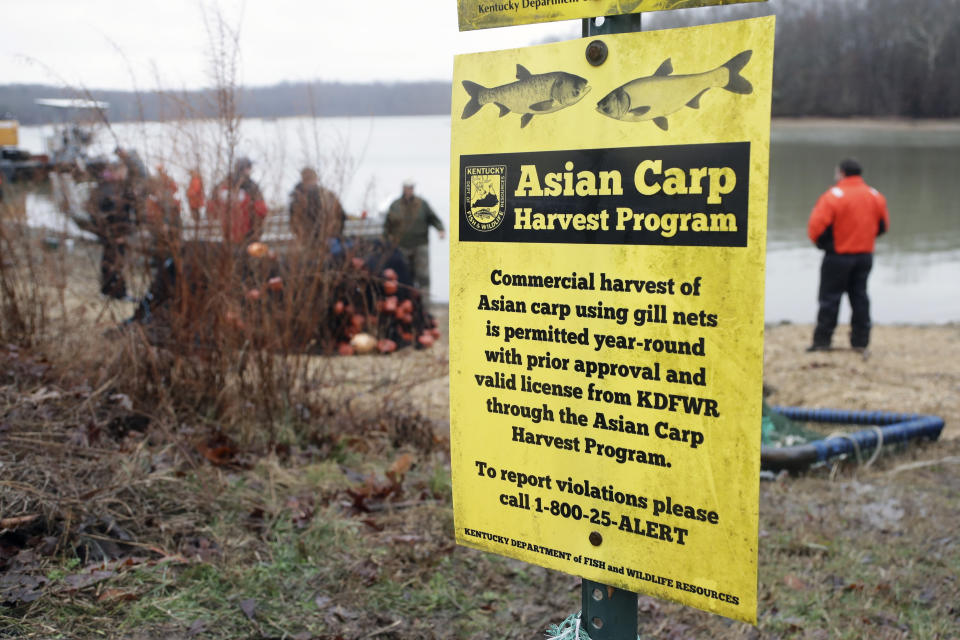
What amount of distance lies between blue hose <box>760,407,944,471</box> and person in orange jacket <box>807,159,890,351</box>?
11.7 feet

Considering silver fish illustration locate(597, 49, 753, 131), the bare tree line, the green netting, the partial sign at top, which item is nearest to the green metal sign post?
the partial sign at top

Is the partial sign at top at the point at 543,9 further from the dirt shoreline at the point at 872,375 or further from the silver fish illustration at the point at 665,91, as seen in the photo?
the dirt shoreline at the point at 872,375

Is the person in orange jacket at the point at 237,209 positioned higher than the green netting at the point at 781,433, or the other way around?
the person in orange jacket at the point at 237,209

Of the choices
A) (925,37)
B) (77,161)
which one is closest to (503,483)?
(77,161)

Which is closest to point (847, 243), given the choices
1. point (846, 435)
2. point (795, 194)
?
point (846, 435)

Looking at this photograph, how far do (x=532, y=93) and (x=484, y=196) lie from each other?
27cm

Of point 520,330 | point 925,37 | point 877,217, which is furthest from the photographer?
point 925,37

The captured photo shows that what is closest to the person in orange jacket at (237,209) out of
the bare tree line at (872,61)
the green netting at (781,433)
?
the green netting at (781,433)

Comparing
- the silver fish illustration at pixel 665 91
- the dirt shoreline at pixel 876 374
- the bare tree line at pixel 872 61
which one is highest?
the bare tree line at pixel 872 61

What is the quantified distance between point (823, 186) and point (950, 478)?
38804 mm

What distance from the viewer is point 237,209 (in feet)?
15.9

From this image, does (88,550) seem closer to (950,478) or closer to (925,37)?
Answer: (950,478)

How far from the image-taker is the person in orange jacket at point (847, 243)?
9.86m

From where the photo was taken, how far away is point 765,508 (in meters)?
4.57
